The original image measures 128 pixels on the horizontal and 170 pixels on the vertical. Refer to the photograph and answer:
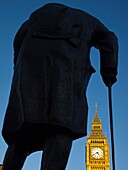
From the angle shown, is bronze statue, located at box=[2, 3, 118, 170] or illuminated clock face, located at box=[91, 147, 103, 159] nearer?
bronze statue, located at box=[2, 3, 118, 170]

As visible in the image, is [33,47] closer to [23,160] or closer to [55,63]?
[55,63]

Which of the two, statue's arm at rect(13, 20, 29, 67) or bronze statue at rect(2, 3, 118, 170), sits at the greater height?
statue's arm at rect(13, 20, 29, 67)

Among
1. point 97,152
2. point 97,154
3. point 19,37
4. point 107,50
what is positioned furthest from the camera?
point 97,152

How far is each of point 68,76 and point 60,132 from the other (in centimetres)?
54

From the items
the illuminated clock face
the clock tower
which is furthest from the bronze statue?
the illuminated clock face

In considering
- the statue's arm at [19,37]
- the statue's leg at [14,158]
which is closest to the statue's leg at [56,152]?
the statue's leg at [14,158]

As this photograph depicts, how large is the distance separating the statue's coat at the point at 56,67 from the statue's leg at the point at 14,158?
0.31ft

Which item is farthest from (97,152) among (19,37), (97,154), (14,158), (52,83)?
(52,83)

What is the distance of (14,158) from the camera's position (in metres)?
4.19

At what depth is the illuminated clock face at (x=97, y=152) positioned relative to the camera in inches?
4146

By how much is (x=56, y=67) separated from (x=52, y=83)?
0.17 metres

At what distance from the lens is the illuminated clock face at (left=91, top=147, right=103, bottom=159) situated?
105312mm

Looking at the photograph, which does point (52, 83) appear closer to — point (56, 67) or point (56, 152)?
point (56, 67)

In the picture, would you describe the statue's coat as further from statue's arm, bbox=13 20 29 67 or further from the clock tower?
the clock tower
